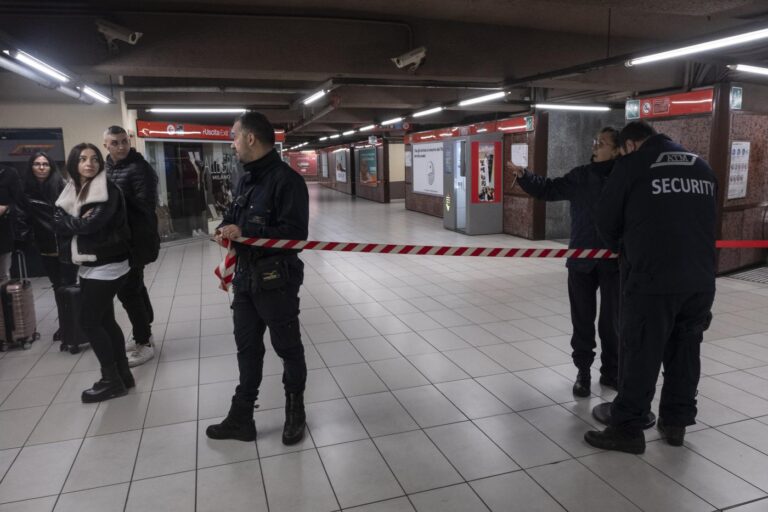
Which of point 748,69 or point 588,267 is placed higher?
point 748,69

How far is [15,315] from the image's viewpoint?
438 centimetres

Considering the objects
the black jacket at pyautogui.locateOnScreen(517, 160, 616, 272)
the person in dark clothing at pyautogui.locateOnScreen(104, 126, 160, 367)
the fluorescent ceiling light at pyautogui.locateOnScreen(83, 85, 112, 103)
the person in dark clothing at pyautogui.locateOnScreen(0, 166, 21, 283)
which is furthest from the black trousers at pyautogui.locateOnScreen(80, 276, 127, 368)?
the fluorescent ceiling light at pyautogui.locateOnScreen(83, 85, 112, 103)

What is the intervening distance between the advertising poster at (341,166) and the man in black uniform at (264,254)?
72.1ft

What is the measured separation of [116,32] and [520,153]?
739 centimetres

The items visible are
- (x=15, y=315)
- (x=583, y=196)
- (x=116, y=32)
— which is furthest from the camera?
(x=116, y=32)

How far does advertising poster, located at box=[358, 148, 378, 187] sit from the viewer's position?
20397mm

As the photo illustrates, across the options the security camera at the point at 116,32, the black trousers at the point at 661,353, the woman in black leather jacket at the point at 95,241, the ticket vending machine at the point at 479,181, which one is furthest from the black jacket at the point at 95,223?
the ticket vending machine at the point at 479,181

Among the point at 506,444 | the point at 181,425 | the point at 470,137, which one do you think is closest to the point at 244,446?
the point at 181,425

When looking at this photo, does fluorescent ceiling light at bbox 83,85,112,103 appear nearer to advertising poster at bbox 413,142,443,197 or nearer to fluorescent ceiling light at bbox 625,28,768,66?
fluorescent ceiling light at bbox 625,28,768,66

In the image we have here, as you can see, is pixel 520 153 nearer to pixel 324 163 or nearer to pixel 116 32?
pixel 116 32

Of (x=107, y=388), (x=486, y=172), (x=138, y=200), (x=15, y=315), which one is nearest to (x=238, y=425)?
(x=107, y=388)

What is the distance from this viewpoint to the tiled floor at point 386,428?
2426 mm

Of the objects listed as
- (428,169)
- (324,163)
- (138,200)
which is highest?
(324,163)

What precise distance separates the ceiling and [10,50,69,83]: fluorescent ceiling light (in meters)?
0.09
